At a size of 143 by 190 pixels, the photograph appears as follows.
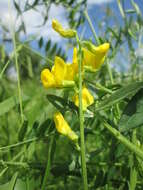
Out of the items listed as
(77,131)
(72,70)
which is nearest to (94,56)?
(72,70)

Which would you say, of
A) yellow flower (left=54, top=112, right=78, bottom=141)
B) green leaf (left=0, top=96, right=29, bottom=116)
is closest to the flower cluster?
yellow flower (left=54, top=112, right=78, bottom=141)

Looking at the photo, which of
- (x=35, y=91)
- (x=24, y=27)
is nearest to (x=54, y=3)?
(x=24, y=27)

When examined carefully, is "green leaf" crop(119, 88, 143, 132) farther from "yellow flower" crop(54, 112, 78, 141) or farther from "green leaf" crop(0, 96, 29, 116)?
"green leaf" crop(0, 96, 29, 116)

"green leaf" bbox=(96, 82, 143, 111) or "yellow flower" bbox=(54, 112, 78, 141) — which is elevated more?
"green leaf" bbox=(96, 82, 143, 111)

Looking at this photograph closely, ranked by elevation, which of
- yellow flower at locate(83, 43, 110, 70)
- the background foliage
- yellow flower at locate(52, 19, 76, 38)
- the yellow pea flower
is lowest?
the background foliage

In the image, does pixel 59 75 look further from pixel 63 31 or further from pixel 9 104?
pixel 9 104

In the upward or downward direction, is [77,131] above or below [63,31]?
below
